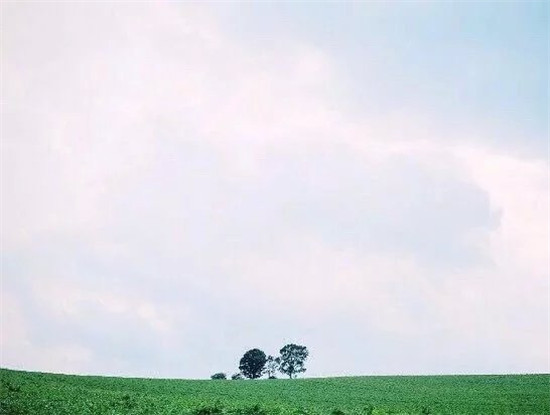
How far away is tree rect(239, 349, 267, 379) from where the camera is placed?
120 meters

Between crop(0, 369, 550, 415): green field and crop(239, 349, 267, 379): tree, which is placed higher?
crop(239, 349, 267, 379): tree

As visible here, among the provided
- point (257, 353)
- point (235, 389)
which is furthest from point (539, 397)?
point (257, 353)

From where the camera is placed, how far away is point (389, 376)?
88.5 meters

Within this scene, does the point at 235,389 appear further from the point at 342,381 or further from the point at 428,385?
the point at 428,385

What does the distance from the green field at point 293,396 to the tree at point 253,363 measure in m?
37.5

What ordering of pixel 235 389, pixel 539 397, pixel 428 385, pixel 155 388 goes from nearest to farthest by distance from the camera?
1. pixel 539 397
2. pixel 155 388
3. pixel 235 389
4. pixel 428 385

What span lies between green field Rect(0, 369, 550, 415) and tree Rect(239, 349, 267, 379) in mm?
37477

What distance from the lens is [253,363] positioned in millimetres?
120375

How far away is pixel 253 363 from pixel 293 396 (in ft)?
205

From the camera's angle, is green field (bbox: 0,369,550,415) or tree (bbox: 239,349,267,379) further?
tree (bbox: 239,349,267,379)

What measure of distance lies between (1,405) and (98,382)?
34875mm

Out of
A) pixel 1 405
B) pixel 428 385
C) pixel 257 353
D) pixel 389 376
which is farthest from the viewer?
pixel 257 353

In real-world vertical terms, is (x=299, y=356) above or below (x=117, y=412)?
above

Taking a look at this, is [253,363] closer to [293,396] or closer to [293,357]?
[293,357]
